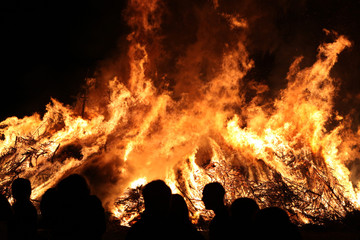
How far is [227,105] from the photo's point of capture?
8.84 m

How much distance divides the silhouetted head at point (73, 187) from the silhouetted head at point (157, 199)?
622 millimetres

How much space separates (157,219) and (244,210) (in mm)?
915

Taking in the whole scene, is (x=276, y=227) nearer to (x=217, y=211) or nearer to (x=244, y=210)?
(x=244, y=210)

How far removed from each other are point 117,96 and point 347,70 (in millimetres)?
10058

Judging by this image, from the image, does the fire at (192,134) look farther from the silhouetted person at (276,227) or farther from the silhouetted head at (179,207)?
the silhouetted person at (276,227)

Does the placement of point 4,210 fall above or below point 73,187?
above

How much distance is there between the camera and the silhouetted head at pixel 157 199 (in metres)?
1.65

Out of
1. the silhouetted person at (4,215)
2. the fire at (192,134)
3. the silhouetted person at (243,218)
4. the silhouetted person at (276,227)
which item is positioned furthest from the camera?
the fire at (192,134)

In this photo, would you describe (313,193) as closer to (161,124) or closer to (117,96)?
(161,124)

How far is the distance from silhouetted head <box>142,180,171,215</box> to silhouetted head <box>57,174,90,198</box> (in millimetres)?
622

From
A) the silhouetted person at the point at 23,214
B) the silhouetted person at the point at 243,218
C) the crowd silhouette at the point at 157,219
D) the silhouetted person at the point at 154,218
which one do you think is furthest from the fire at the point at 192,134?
the silhouetted person at the point at 154,218

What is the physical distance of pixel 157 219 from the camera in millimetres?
1633

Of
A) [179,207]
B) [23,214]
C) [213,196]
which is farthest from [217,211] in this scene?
[23,214]

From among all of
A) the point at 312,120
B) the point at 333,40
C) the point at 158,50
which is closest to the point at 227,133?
the point at 312,120
